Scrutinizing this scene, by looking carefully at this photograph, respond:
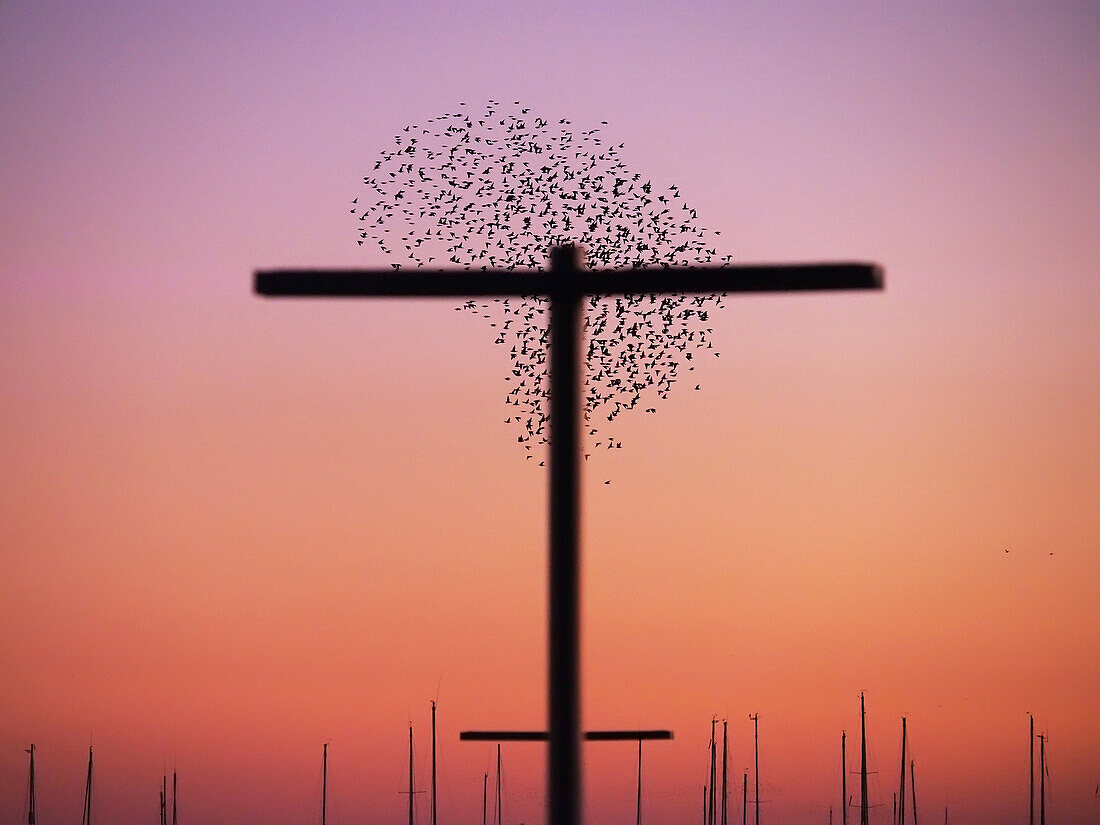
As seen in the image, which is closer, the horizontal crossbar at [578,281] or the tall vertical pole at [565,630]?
the tall vertical pole at [565,630]

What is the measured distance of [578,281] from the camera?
2.92 meters

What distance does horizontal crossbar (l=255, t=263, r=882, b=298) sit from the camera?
2.92 m

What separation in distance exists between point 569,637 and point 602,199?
2.92 meters

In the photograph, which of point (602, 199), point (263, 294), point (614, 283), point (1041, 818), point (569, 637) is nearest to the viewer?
point (569, 637)

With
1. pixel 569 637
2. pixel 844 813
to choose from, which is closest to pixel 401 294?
pixel 569 637

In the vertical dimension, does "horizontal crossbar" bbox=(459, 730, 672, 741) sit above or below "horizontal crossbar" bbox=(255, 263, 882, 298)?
below

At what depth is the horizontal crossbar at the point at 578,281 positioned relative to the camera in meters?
2.92

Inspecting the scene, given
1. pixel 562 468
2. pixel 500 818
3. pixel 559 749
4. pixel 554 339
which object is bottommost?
pixel 500 818

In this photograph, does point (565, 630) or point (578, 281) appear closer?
point (565, 630)

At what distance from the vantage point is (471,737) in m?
2.76

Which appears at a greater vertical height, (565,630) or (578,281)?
(578,281)

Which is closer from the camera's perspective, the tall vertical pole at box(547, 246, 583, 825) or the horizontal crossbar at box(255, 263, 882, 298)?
the tall vertical pole at box(547, 246, 583, 825)

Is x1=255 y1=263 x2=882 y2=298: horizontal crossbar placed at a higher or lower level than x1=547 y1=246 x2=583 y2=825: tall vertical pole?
higher

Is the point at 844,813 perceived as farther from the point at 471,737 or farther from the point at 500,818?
the point at 471,737
